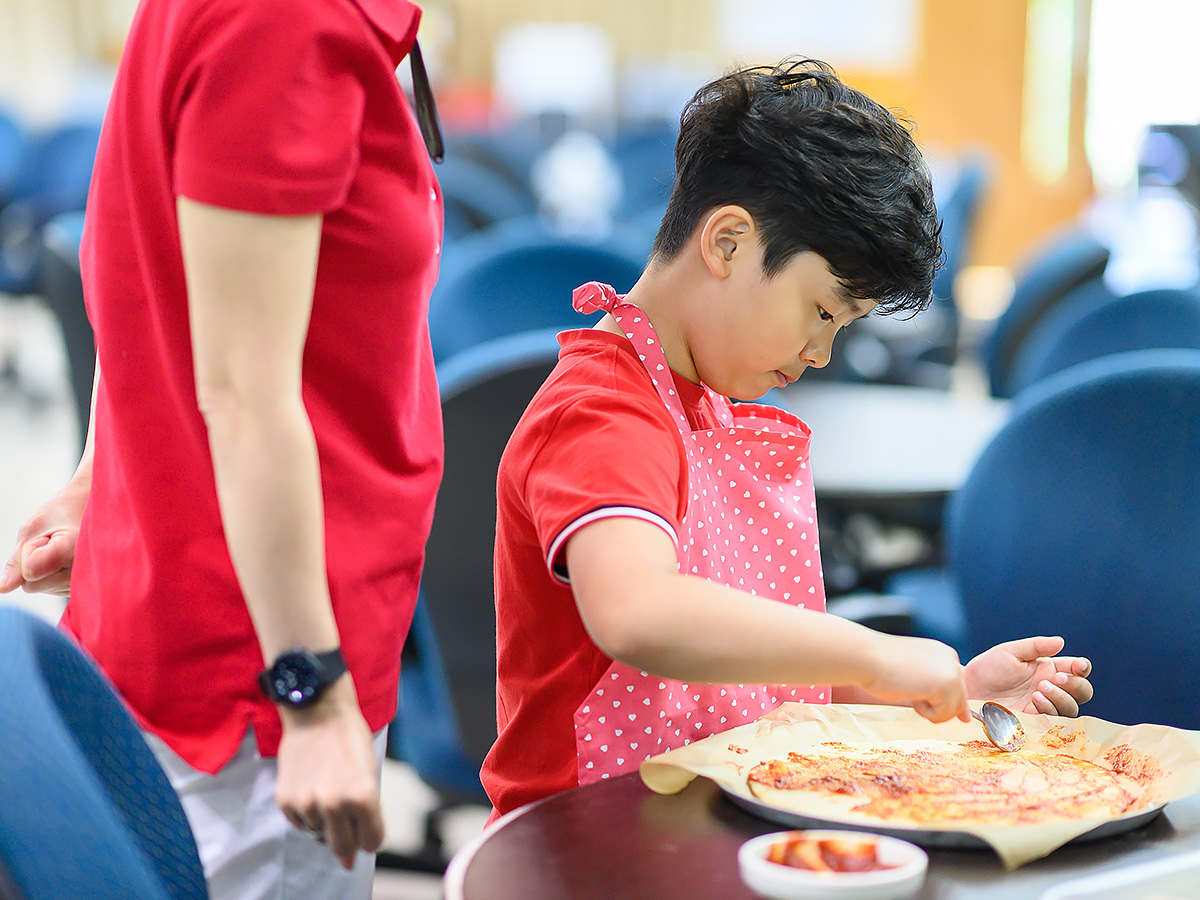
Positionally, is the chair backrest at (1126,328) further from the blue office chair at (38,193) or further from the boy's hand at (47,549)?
the blue office chair at (38,193)

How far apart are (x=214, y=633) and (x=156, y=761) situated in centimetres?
14

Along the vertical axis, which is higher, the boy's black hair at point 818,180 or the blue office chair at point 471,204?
the boy's black hair at point 818,180

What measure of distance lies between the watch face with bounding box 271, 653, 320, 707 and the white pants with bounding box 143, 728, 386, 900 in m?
0.11

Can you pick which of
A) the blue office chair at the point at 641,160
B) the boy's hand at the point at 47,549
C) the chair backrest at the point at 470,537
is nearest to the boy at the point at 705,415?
the boy's hand at the point at 47,549

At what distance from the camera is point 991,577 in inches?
63.3

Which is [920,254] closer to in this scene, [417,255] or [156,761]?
[417,255]

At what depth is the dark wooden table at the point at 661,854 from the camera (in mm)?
753

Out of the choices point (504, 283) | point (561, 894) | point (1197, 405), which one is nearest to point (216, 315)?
point (561, 894)

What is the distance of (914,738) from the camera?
1017mm

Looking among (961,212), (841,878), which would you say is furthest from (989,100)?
(841,878)

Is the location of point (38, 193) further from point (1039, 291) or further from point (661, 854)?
point (661, 854)

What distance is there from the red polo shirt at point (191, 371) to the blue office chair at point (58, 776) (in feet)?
0.55

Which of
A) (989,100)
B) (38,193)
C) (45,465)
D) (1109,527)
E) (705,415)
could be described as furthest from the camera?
(989,100)

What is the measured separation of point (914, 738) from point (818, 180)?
0.43m
